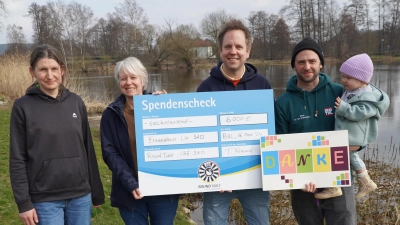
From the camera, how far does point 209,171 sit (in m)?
2.87

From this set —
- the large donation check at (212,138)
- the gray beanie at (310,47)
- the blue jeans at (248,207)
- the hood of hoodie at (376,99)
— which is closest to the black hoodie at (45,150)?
the large donation check at (212,138)

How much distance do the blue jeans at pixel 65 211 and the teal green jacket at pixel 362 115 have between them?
2.34m

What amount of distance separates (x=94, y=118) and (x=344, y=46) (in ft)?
177

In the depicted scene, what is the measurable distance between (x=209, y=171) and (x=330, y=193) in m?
1.09

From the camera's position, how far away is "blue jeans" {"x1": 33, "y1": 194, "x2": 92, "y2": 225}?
259 cm

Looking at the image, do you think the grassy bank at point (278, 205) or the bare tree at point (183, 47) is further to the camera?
the bare tree at point (183, 47)

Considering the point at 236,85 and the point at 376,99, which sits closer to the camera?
the point at 376,99

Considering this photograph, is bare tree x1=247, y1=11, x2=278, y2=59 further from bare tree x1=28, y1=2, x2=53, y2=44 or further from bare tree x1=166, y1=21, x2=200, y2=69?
bare tree x1=28, y1=2, x2=53, y2=44

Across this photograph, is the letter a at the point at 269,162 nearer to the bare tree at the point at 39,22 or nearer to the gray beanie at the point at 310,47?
the gray beanie at the point at 310,47

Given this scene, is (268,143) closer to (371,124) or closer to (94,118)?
(371,124)

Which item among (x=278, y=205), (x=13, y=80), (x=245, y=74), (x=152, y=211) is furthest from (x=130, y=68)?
(x=13, y=80)

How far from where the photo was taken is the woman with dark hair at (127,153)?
273cm

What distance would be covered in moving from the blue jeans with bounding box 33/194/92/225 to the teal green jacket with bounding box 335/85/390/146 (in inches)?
92.0

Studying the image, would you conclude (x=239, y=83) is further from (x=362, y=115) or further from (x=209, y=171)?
(x=362, y=115)
